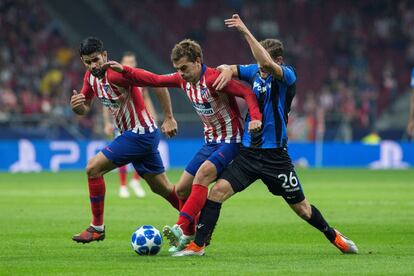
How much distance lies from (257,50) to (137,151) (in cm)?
221

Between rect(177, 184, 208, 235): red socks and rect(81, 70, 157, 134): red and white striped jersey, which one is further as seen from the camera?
rect(81, 70, 157, 134): red and white striped jersey

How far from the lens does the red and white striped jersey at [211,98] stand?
392 inches

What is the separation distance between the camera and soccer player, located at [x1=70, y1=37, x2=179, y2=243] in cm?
1045

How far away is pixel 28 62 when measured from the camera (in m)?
32.2

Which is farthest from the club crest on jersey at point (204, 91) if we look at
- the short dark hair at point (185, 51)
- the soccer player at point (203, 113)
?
the short dark hair at point (185, 51)

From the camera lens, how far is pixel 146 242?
9.72m

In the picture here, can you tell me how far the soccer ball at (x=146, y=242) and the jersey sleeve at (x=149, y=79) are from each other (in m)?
1.47

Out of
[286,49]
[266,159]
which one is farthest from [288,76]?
[286,49]

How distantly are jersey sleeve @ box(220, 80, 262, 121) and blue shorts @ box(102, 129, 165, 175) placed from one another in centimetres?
142

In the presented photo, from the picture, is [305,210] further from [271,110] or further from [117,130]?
[117,130]

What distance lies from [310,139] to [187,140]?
3.98 metres

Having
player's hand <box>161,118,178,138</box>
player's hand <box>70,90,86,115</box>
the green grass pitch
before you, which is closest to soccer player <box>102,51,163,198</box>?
the green grass pitch

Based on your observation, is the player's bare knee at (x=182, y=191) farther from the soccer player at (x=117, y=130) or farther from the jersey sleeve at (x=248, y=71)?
the soccer player at (x=117, y=130)

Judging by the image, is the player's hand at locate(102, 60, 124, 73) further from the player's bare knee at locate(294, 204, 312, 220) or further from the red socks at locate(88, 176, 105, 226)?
the player's bare knee at locate(294, 204, 312, 220)
